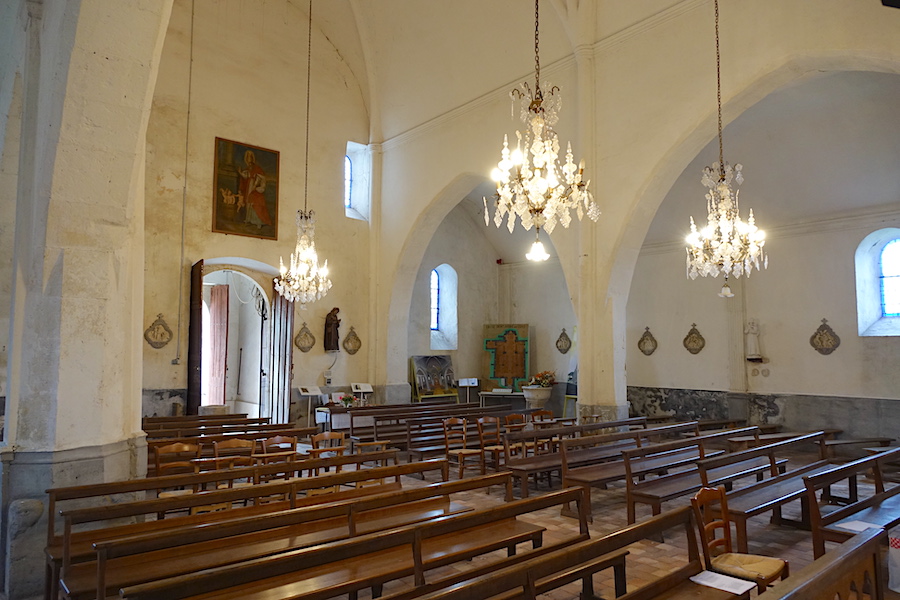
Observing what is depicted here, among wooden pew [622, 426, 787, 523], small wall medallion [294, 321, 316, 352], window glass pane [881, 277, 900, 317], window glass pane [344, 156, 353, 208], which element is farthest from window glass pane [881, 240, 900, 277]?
small wall medallion [294, 321, 316, 352]

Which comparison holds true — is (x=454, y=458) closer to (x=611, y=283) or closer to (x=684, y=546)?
(x=611, y=283)

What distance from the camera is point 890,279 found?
431 inches

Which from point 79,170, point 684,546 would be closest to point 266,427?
point 79,170

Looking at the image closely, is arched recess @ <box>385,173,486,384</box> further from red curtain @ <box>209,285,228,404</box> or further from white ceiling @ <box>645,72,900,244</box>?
red curtain @ <box>209,285,228,404</box>

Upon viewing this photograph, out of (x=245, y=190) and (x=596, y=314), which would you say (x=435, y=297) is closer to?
(x=245, y=190)

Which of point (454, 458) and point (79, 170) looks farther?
point (454, 458)

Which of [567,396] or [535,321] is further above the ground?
[535,321]

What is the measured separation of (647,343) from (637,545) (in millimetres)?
9187

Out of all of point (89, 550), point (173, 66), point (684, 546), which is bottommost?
point (684, 546)

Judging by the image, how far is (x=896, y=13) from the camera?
248 inches

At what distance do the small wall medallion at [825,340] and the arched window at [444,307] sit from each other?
8615mm

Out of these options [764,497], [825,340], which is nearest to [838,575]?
[764,497]

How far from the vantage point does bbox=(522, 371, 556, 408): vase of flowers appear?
15.2 metres

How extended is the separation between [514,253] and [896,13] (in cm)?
1159
